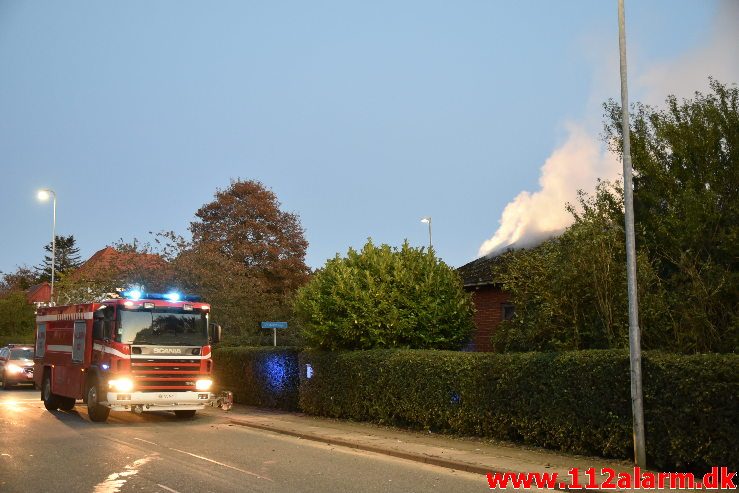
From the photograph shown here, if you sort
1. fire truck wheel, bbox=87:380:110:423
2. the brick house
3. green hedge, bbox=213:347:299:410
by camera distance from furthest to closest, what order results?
the brick house
green hedge, bbox=213:347:299:410
fire truck wheel, bbox=87:380:110:423

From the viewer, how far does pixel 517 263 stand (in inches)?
646

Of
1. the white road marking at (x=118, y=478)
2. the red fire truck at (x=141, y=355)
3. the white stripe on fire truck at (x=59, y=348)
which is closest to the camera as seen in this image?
the white road marking at (x=118, y=478)

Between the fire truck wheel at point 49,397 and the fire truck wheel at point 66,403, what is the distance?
0.11 m

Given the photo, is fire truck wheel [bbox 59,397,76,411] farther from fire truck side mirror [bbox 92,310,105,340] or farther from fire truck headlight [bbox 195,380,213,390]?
fire truck headlight [bbox 195,380,213,390]

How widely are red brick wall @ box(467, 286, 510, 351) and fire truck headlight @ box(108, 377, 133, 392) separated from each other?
10980mm

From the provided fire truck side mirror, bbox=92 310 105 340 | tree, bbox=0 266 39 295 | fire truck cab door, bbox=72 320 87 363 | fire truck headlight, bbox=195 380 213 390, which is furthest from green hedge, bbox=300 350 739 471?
tree, bbox=0 266 39 295

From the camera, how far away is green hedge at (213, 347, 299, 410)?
70.7 feet

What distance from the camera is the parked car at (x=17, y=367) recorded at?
3145cm

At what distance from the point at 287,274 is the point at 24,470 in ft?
150

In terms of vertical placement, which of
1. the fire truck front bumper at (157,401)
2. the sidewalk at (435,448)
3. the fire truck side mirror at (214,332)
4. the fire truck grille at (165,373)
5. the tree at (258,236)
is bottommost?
the sidewalk at (435,448)

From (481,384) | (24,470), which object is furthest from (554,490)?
(24,470)

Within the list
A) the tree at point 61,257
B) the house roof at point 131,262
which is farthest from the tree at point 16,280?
the house roof at point 131,262

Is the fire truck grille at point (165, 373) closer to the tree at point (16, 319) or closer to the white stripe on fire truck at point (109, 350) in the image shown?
the white stripe on fire truck at point (109, 350)

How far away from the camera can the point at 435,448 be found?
13812 millimetres
